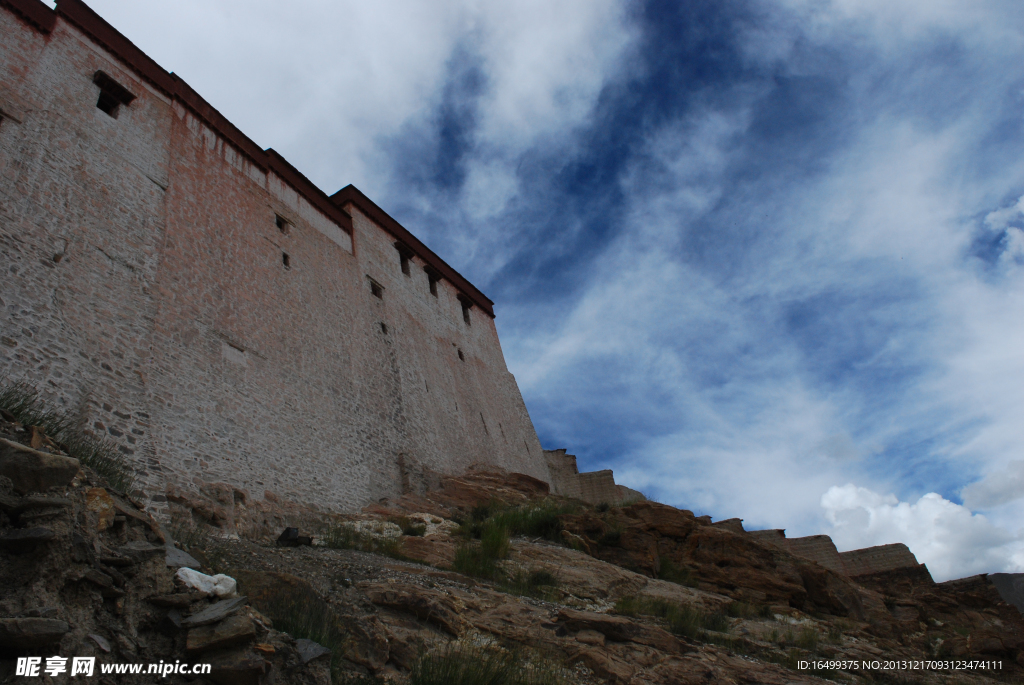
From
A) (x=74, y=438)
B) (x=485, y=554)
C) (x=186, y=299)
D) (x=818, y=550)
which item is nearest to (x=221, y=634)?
(x=74, y=438)

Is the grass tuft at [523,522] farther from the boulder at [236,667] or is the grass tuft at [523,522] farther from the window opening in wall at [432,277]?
the window opening in wall at [432,277]

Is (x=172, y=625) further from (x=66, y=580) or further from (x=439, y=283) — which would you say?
(x=439, y=283)

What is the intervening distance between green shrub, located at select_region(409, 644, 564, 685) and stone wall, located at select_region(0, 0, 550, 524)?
18.1ft

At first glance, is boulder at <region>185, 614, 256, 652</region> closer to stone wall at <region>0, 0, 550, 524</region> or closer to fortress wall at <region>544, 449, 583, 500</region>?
stone wall at <region>0, 0, 550, 524</region>

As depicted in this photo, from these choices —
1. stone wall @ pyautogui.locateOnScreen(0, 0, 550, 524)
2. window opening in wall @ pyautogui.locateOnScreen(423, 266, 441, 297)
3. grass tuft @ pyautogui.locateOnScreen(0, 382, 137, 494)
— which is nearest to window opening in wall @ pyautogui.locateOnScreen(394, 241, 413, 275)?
window opening in wall @ pyautogui.locateOnScreen(423, 266, 441, 297)

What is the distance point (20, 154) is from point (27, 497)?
27.5 ft

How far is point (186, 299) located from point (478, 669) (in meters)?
9.04

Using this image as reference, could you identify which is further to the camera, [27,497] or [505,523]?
[505,523]

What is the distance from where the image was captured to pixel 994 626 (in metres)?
12.3

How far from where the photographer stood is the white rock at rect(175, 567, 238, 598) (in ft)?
13.9

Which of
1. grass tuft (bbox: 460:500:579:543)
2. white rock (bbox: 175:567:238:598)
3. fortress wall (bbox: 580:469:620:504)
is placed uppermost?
fortress wall (bbox: 580:469:620:504)

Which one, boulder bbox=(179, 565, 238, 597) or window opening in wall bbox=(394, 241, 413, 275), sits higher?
window opening in wall bbox=(394, 241, 413, 275)

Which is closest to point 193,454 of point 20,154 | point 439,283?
point 20,154

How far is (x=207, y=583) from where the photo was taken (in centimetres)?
429
